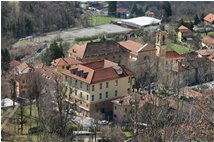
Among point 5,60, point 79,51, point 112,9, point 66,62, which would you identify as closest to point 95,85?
point 66,62

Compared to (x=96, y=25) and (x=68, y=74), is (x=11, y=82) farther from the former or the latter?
(x=96, y=25)

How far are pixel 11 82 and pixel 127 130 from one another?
366 centimetres

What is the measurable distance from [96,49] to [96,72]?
268 cm

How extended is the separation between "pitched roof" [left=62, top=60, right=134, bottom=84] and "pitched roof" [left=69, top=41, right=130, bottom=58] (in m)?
1.57

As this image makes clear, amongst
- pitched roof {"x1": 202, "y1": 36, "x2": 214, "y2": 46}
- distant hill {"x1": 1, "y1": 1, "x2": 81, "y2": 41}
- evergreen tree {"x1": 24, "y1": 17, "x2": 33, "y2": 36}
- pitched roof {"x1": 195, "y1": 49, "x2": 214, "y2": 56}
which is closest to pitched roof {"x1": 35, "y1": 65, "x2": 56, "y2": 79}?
pitched roof {"x1": 195, "y1": 49, "x2": 214, "y2": 56}

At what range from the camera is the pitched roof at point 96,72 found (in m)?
12.4

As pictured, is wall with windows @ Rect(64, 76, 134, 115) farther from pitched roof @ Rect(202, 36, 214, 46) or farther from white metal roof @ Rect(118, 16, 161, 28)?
white metal roof @ Rect(118, 16, 161, 28)

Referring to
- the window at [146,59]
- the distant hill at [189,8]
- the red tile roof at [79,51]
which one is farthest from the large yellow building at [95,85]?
the distant hill at [189,8]

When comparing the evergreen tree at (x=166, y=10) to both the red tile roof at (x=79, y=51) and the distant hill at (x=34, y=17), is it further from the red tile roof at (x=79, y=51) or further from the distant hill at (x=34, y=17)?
the red tile roof at (x=79, y=51)

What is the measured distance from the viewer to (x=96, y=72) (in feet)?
40.9

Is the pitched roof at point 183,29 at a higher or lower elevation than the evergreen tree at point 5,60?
higher

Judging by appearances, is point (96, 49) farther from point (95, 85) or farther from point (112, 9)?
point (112, 9)

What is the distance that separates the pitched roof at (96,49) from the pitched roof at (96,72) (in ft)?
5.17

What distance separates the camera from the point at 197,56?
51.8ft
